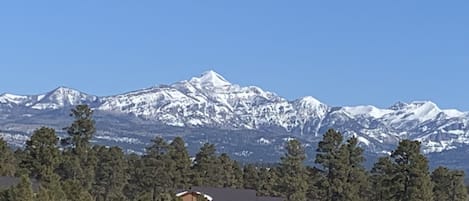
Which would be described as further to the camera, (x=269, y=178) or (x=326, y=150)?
(x=269, y=178)

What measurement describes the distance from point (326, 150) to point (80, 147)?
2458 centimetres

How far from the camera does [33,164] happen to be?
87125 mm

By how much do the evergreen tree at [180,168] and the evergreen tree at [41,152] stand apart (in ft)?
90.4

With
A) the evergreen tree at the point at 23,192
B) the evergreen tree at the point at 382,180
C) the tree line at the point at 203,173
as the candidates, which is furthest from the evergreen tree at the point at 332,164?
the evergreen tree at the point at 23,192

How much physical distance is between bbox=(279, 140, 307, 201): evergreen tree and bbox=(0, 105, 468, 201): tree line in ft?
0.29

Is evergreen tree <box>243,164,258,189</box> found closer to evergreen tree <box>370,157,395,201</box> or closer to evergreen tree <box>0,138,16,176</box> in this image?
evergreen tree <box>370,157,395,201</box>

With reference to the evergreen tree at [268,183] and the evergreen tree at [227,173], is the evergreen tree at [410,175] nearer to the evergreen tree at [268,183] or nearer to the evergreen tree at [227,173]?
the evergreen tree at [268,183]

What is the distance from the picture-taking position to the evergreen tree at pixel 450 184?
122 metres

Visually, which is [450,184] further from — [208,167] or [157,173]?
[157,173]

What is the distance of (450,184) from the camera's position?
124 m

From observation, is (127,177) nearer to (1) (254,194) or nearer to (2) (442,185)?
(1) (254,194)

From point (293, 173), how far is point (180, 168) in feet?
63.1

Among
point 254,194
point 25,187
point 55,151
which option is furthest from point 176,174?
point 25,187

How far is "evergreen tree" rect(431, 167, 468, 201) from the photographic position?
400 ft
